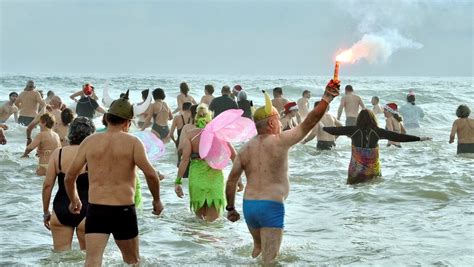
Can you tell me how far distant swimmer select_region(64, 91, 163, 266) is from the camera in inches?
229

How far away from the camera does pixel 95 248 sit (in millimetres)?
5809

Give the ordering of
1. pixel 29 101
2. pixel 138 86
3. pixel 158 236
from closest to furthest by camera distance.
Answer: pixel 158 236 → pixel 29 101 → pixel 138 86

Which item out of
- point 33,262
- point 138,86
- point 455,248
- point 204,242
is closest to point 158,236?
point 204,242

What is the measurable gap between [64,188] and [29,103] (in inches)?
547

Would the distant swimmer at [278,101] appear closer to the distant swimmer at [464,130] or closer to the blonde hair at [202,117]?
the distant swimmer at [464,130]

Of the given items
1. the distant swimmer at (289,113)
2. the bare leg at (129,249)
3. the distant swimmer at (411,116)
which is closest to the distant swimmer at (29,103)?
the distant swimmer at (289,113)

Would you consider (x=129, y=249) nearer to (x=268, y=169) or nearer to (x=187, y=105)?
(x=268, y=169)

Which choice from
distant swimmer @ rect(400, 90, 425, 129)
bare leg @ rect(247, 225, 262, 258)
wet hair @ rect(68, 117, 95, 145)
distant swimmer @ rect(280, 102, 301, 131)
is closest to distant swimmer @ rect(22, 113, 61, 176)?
wet hair @ rect(68, 117, 95, 145)

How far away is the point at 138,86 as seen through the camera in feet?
200

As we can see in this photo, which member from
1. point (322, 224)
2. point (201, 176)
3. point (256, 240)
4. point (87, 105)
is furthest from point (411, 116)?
point (256, 240)

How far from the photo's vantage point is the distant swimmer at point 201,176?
29.1ft

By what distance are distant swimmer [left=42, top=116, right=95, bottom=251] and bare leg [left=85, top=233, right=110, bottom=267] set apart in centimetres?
99

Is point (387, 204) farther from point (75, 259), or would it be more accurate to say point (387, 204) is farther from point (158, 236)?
point (75, 259)

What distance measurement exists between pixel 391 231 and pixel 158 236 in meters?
2.83
